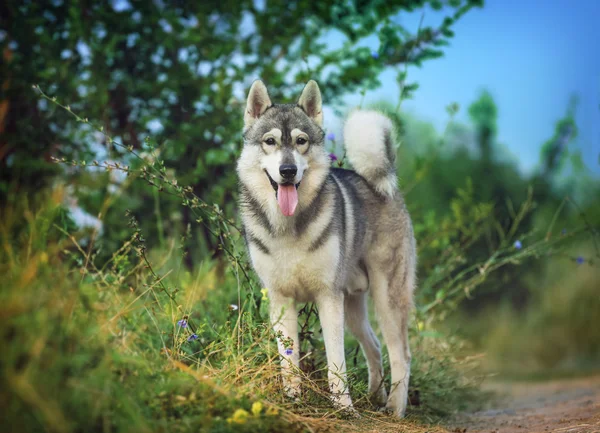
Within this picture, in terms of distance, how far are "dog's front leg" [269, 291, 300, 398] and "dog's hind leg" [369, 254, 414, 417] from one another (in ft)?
2.79

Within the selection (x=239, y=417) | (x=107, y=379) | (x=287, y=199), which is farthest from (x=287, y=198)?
(x=107, y=379)

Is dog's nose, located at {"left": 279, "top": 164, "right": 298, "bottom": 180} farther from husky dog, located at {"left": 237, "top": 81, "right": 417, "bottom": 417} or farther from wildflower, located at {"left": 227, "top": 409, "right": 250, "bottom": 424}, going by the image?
wildflower, located at {"left": 227, "top": 409, "right": 250, "bottom": 424}

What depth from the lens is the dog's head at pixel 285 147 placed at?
4.18 m

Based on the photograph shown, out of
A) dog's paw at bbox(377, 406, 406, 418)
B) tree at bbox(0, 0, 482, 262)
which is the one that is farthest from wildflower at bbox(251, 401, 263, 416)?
tree at bbox(0, 0, 482, 262)

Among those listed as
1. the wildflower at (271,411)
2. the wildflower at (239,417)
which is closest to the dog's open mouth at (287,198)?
the wildflower at (271,411)

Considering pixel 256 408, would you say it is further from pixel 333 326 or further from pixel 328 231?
pixel 328 231

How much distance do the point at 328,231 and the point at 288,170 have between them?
50 cm

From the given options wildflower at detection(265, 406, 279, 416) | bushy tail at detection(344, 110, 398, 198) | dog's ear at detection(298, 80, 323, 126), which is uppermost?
dog's ear at detection(298, 80, 323, 126)

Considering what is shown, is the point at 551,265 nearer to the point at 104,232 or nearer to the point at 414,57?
the point at 414,57

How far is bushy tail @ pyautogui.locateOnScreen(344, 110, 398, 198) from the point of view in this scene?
504cm

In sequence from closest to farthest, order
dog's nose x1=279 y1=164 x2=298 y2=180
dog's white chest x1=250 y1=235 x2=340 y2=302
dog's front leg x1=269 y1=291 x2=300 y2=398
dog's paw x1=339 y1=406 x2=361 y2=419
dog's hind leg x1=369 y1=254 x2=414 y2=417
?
dog's front leg x1=269 y1=291 x2=300 y2=398
dog's paw x1=339 y1=406 x2=361 y2=419
dog's nose x1=279 y1=164 x2=298 y2=180
dog's white chest x1=250 y1=235 x2=340 y2=302
dog's hind leg x1=369 y1=254 x2=414 y2=417

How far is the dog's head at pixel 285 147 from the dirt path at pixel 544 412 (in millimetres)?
1966

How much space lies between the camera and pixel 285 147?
4281mm

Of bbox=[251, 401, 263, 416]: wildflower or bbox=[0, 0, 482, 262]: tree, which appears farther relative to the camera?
bbox=[0, 0, 482, 262]: tree
